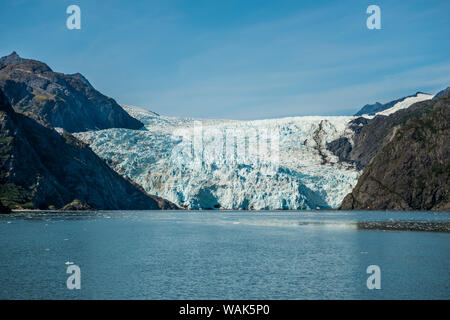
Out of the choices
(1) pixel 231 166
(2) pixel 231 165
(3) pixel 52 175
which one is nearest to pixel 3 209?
(3) pixel 52 175

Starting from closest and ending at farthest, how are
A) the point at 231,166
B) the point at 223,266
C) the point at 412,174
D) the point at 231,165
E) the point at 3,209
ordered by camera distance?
the point at 223,266, the point at 3,209, the point at 231,166, the point at 231,165, the point at 412,174

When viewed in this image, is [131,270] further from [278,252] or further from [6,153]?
[6,153]

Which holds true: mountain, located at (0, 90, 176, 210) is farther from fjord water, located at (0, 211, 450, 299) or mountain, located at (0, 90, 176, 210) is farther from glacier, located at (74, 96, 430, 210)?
fjord water, located at (0, 211, 450, 299)

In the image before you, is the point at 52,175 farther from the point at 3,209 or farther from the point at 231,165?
the point at 231,165

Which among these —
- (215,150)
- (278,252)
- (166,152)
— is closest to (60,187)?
(166,152)

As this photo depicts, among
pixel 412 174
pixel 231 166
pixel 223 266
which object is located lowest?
pixel 223 266

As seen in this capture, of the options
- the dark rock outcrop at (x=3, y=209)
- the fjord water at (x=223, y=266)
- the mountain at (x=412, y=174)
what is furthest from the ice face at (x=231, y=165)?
the fjord water at (x=223, y=266)

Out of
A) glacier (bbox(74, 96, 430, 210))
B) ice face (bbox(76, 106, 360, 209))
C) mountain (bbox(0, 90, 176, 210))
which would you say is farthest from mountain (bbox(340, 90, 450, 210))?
mountain (bbox(0, 90, 176, 210))
